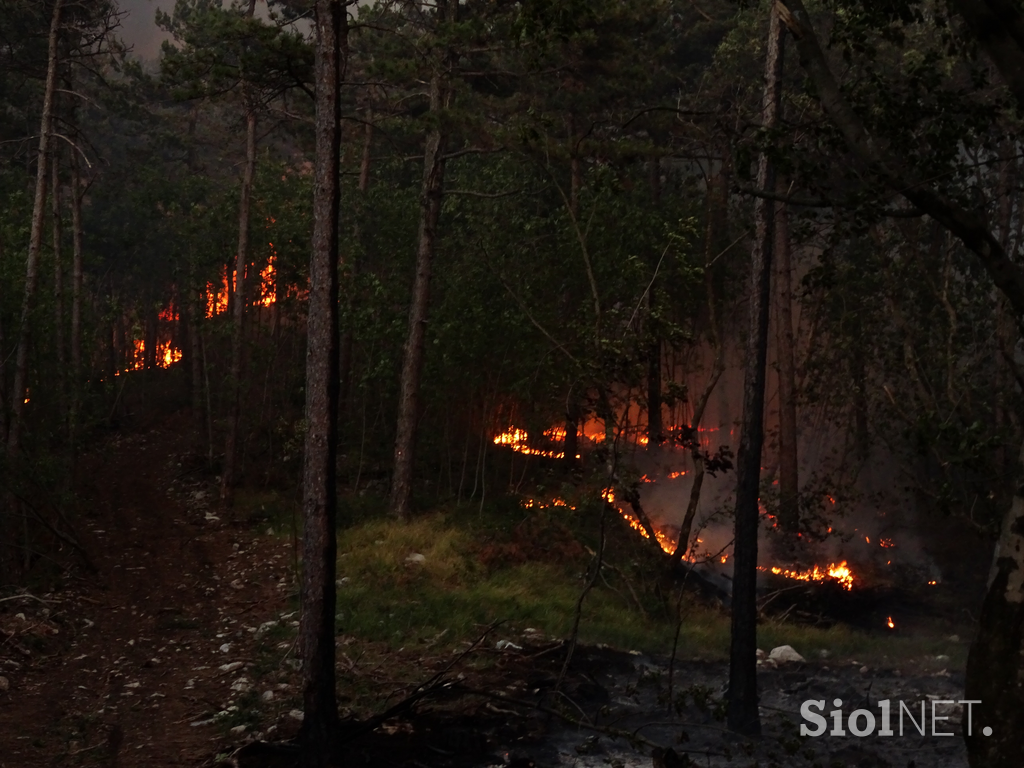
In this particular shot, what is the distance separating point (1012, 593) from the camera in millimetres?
5750

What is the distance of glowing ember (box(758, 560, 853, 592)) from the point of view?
64.8ft

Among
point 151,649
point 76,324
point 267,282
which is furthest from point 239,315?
point 151,649

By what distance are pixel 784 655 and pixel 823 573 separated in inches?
276

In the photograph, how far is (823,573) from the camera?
20.2 meters

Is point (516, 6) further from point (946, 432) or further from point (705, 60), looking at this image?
point (705, 60)

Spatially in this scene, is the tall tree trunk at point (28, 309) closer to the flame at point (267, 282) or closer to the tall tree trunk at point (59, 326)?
the tall tree trunk at point (59, 326)

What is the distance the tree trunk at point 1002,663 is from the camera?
5629 millimetres

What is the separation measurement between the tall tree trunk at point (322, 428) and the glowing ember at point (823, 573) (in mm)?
13353

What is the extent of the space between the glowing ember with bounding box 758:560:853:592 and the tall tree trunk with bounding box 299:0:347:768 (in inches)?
526

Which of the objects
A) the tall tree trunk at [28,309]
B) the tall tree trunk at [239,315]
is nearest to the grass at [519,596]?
the tall tree trunk at [239,315]

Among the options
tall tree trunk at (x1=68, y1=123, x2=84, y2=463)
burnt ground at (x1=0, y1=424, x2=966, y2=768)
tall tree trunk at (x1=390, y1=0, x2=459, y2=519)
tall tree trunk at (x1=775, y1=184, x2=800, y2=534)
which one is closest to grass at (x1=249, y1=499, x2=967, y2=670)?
burnt ground at (x1=0, y1=424, x2=966, y2=768)

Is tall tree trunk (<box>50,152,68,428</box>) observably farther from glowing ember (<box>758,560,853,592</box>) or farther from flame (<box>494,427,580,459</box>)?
glowing ember (<box>758,560,853,592</box>)

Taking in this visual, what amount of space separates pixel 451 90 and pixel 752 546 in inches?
446

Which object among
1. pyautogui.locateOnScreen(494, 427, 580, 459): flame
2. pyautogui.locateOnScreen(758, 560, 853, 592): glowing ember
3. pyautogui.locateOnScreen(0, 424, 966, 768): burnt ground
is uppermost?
pyautogui.locateOnScreen(494, 427, 580, 459): flame
